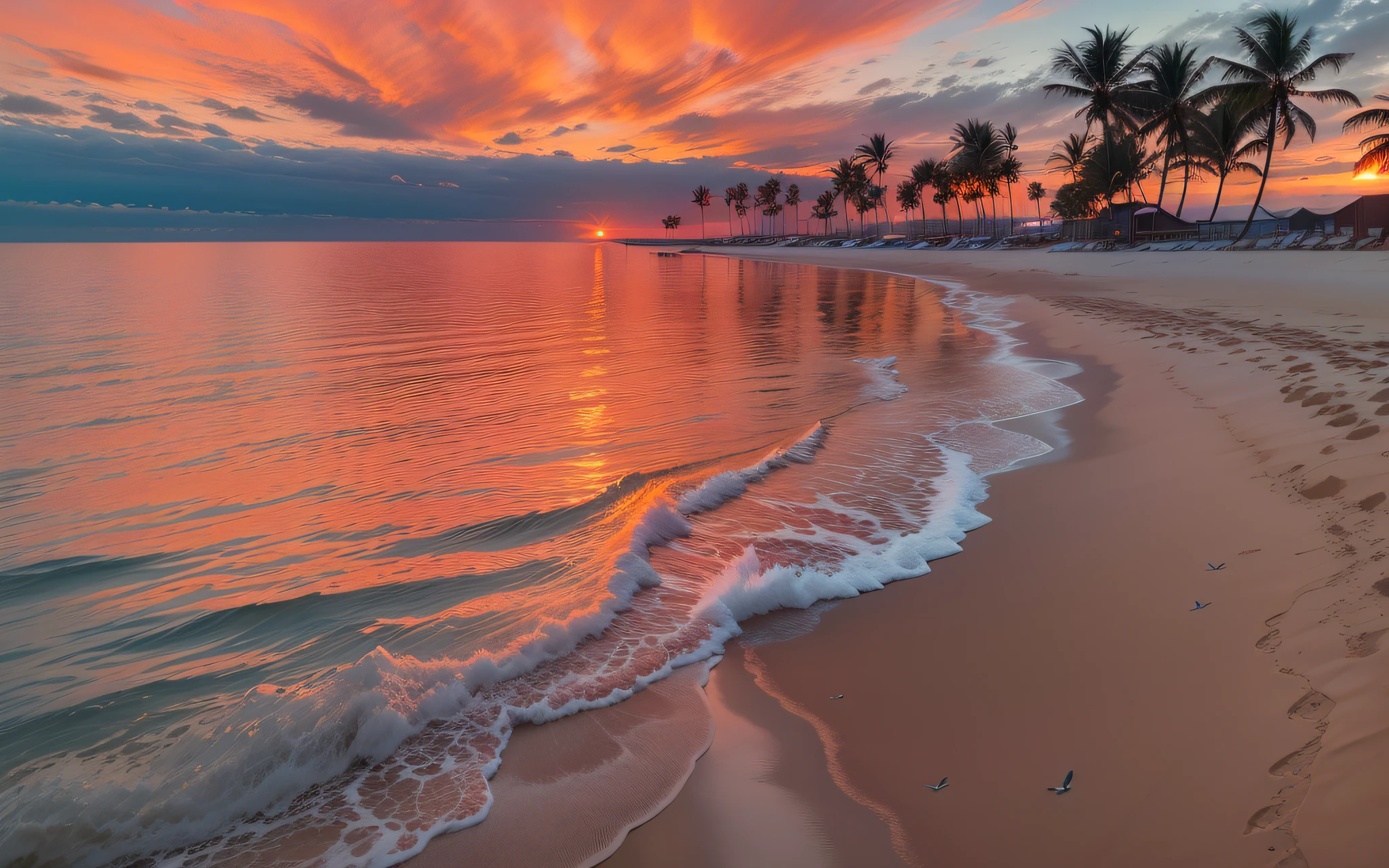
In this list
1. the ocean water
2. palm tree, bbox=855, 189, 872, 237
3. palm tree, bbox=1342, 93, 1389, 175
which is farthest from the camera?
palm tree, bbox=855, 189, 872, 237

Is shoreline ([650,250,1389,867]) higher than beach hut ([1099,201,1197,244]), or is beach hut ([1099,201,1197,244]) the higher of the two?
beach hut ([1099,201,1197,244])

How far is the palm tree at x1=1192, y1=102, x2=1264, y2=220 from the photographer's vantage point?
42.1 meters

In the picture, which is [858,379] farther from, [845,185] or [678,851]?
[845,185]

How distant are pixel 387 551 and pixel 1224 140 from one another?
61024 millimetres

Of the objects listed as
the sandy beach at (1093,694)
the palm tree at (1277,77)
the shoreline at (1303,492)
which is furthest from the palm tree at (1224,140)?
the sandy beach at (1093,694)

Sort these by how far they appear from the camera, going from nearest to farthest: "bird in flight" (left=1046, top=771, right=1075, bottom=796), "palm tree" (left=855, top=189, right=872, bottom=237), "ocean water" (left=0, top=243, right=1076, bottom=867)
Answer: "bird in flight" (left=1046, top=771, right=1075, bottom=796) < "ocean water" (left=0, top=243, right=1076, bottom=867) < "palm tree" (left=855, top=189, right=872, bottom=237)

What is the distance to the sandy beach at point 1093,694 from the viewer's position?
95.6 inches

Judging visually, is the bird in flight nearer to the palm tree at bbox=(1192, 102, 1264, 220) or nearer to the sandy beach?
the sandy beach

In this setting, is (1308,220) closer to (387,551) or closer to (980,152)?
(980,152)

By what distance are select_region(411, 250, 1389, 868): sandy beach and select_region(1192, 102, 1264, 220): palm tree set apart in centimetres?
4940

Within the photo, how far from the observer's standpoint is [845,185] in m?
112

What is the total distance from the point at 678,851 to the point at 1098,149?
244 feet

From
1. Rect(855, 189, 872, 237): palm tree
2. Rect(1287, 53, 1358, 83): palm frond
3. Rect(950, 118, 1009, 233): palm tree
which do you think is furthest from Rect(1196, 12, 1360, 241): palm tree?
Rect(855, 189, 872, 237): palm tree

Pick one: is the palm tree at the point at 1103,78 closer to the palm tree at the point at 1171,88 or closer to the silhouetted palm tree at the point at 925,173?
the palm tree at the point at 1171,88
